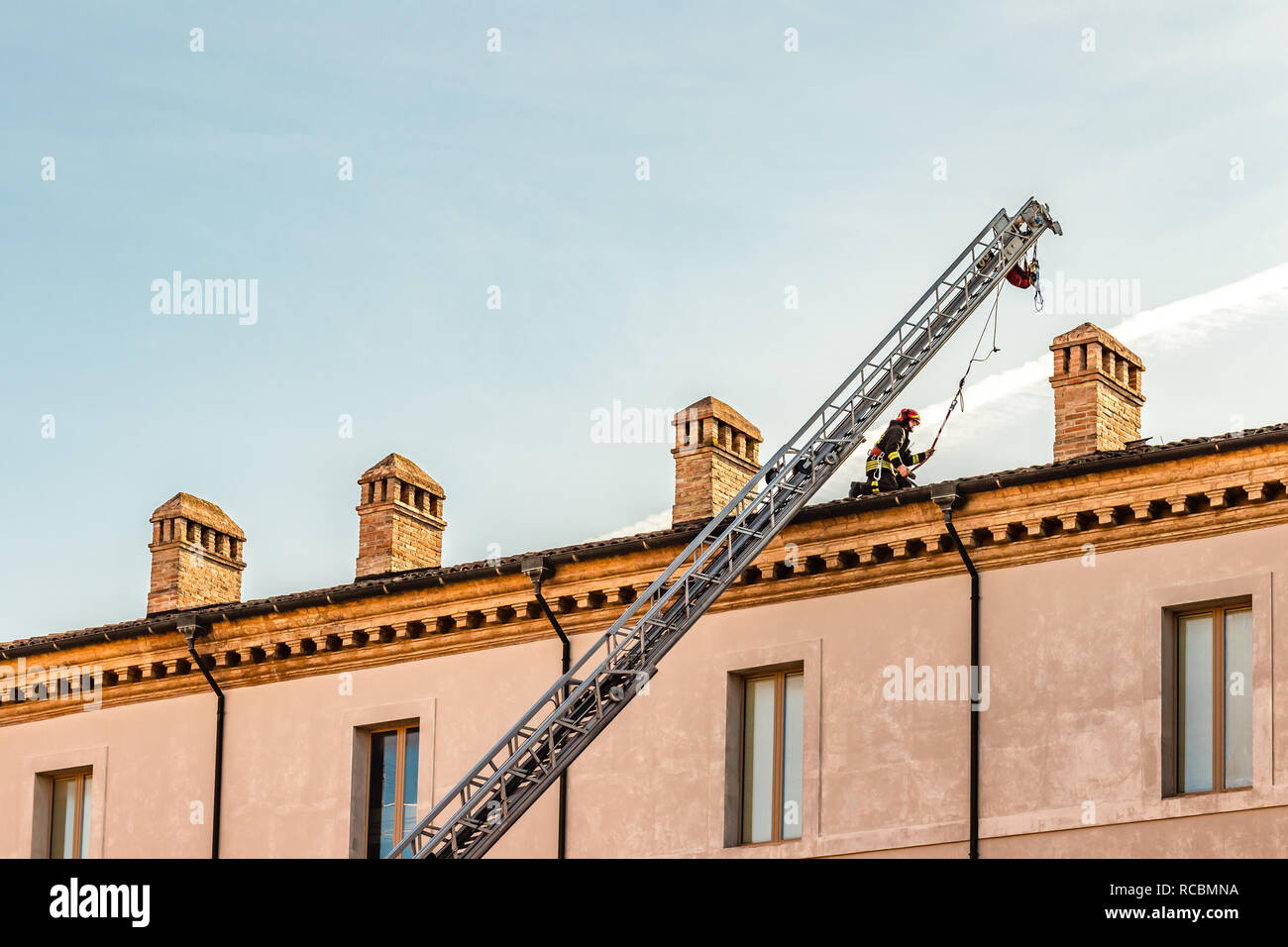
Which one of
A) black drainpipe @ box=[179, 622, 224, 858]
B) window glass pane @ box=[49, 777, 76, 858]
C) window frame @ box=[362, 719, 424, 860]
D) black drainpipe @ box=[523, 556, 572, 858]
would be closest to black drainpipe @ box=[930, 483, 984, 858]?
black drainpipe @ box=[523, 556, 572, 858]

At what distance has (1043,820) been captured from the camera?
23.7 metres

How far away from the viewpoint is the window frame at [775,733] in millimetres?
25578

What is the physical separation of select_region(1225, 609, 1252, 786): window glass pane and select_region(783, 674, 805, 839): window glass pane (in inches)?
185

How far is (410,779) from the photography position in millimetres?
28047

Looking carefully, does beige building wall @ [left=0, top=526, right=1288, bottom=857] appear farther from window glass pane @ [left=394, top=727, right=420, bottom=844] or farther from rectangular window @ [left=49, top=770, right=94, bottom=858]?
rectangular window @ [left=49, top=770, right=94, bottom=858]

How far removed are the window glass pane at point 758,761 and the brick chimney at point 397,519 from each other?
571 centimetres

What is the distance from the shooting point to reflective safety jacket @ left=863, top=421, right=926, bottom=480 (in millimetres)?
26172

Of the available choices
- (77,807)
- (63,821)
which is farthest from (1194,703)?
(63,821)

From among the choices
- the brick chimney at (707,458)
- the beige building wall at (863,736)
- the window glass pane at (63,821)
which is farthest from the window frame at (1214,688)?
the window glass pane at (63,821)

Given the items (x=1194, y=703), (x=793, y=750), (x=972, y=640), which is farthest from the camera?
(x=793, y=750)

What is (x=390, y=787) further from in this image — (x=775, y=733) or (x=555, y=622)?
(x=775, y=733)

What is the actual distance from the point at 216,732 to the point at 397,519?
3597 millimetres

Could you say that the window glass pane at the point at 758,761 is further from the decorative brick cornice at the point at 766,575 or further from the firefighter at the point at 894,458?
the firefighter at the point at 894,458
